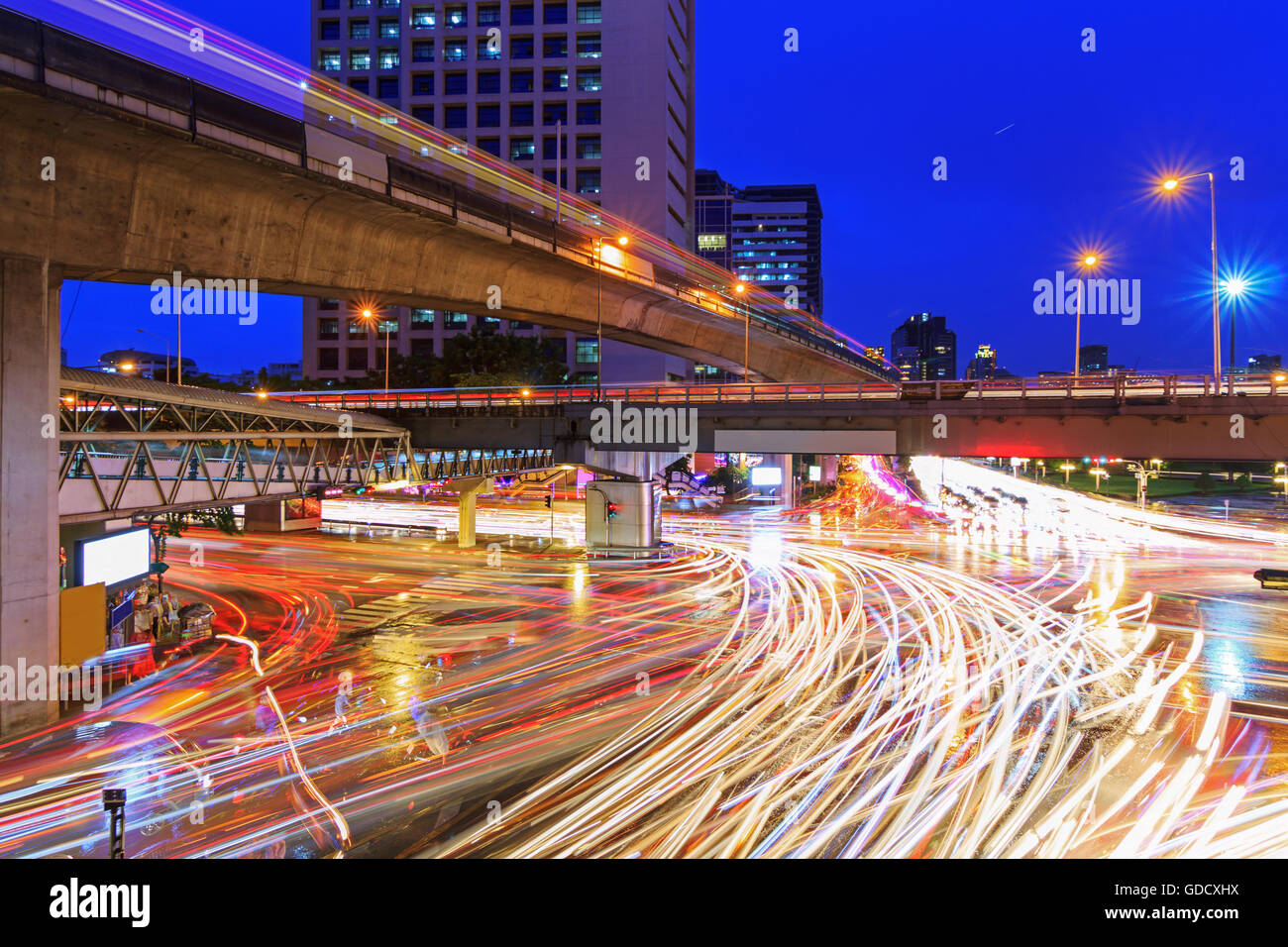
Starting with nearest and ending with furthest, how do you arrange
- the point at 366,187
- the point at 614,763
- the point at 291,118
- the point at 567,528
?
the point at 614,763, the point at 291,118, the point at 366,187, the point at 567,528

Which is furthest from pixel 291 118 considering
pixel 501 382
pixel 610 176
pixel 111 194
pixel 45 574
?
pixel 610 176

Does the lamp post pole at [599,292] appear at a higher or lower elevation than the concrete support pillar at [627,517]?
higher

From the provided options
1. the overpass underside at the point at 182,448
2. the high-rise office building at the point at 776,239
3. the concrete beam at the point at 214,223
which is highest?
the high-rise office building at the point at 776,239

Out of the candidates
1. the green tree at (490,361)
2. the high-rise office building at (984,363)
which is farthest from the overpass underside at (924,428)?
the high-rise office building at (984,363)

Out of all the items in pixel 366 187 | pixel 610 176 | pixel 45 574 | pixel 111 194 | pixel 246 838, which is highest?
pixel 610 176

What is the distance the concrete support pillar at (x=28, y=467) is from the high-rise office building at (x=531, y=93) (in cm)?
5275

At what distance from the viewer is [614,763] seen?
1125cm

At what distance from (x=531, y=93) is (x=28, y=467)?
218 ft

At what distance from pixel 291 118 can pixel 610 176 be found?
56219 mm

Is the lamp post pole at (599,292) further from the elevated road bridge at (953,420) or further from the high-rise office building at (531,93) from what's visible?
the high-rise office building at (531,93)

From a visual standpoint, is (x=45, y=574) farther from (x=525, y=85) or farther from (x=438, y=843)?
(x=525, y=85)

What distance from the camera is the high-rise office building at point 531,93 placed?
66562 millimetres

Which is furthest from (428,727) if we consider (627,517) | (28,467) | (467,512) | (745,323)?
(745,323)

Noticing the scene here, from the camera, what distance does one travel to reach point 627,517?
33188 mm
